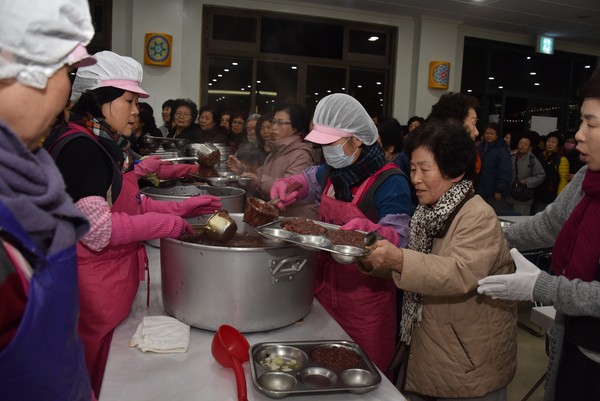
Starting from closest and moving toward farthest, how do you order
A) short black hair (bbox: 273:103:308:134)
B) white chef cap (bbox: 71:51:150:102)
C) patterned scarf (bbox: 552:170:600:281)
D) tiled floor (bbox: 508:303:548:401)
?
patterned scarf (bbox: 552:170:600:281) < white chef cap (bbox: 71:51:150:102) < tiled floor (bbox: 508:303:548:401) < short black hair (bbox: 273:103:308:134)

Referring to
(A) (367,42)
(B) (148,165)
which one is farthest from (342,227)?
(A) (367,42)

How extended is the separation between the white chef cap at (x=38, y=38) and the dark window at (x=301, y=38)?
287 inches

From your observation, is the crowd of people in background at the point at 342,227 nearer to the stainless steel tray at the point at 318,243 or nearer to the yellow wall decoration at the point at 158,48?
the stainless steel tray at the point at 318,243

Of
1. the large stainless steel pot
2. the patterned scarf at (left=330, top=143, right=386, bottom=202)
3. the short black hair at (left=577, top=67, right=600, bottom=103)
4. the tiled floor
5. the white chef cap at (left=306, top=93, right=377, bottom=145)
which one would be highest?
the short black hair at (left=577, top=67, right=600, bottom=103)

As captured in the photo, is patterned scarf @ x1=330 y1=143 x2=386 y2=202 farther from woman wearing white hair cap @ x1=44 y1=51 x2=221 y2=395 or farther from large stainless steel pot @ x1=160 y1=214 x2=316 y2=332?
woman wearing white hair cap @ x1=44 y1=51 x2=221 y2=395

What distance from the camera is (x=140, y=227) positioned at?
154 cm

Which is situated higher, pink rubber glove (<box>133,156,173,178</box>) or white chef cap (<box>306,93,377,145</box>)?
white chef cap (<box>306,93,377,145</box>)

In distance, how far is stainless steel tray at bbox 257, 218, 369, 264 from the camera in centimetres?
147

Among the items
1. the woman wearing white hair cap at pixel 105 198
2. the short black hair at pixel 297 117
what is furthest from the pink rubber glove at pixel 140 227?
the short black hair at pixel 297 117

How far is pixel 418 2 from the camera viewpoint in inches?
289

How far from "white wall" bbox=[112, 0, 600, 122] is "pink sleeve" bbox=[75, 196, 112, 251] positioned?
5.86 metres

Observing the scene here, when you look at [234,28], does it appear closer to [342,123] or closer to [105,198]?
[342,123]

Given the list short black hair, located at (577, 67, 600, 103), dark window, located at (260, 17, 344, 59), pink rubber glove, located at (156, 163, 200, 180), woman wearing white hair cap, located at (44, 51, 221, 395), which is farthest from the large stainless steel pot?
dark window, located at (260, 17, 344, 59)

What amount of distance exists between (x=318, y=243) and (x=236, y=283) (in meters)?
0.29
